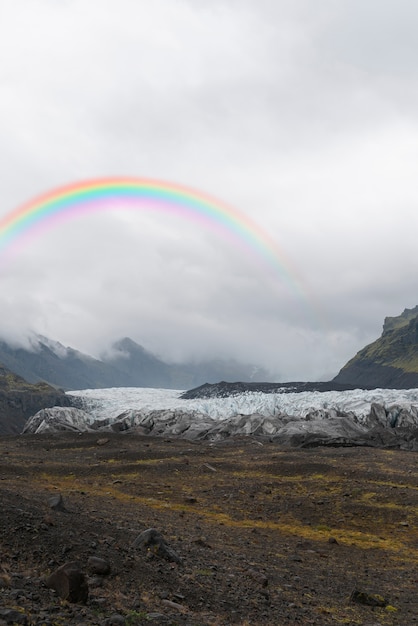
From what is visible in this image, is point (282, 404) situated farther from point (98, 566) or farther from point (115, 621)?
point (115, 621)

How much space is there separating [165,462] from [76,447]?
17459 millimetres

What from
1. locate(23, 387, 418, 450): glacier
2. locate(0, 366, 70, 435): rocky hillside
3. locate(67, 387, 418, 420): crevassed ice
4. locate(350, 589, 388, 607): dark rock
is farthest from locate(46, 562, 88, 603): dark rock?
locate(0, 366, 70, 435): rocky hillside

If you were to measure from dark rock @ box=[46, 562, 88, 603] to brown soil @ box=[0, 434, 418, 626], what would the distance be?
0.17 metres

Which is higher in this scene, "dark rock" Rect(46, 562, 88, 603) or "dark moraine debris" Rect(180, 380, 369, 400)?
"dark moraine debris" Rect(180, 380, 369, 400)

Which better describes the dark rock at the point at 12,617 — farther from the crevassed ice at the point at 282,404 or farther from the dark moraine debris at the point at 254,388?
the dark moraine debris at the point at 254,388

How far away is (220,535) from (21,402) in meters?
151

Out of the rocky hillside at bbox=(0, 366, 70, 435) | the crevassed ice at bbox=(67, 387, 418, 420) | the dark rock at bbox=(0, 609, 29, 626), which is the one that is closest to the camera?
the dark rock at bbox=(0, 609, 29, 626)

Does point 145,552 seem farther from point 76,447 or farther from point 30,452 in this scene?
point 76,447

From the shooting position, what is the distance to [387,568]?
19.6m

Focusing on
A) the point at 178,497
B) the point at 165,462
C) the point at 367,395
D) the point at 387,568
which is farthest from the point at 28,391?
the point at 387,568

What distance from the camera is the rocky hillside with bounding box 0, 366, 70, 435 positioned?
146 m

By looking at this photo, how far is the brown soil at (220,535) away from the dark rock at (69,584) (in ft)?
0.55

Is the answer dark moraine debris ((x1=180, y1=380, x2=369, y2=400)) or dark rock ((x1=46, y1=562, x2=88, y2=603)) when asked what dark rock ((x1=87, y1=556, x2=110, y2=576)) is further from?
dark moraine debris ((x1=180, y1=380, x2=369, y2=400))

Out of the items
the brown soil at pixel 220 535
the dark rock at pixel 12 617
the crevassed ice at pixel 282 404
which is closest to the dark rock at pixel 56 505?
the brown soil at pixel 220 535
